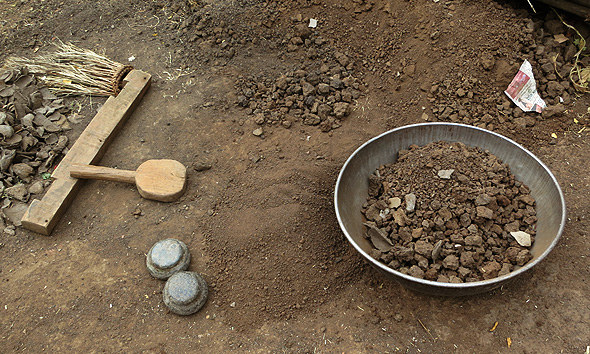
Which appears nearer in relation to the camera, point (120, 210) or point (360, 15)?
point (120, 210)

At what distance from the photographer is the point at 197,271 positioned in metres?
2.63

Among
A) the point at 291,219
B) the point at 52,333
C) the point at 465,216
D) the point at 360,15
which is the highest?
the point at 360,15

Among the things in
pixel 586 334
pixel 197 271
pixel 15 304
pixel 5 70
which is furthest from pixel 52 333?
pixel 586 334

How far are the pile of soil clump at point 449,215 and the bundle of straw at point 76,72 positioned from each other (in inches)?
93.0

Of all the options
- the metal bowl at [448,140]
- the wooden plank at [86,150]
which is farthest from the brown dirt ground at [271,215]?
the metal bowl at [448,140]

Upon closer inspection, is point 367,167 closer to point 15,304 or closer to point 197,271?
point 197,271

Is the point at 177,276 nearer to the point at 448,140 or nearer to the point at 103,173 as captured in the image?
the point at 103,173

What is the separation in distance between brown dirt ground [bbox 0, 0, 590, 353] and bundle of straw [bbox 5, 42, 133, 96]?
0.15m

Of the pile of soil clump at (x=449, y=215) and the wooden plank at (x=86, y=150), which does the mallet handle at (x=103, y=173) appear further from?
the pile of soil clump at (x=449, y=215)

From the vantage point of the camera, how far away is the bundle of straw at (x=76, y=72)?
12.1ft

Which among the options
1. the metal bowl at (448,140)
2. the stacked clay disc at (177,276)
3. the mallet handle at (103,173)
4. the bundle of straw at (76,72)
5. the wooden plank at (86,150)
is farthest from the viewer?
the bundle of straw at (76,72)

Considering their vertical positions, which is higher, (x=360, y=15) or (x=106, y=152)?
(x=360, y=15)

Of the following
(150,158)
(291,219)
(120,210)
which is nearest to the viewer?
(291,219)

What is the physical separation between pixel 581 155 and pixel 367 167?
5.15ft
